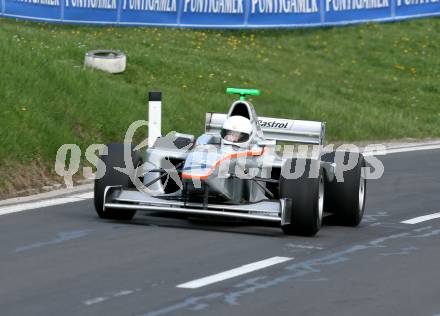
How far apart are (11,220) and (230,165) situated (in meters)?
2.33

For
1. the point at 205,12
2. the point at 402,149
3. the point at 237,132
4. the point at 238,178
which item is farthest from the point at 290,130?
the point at 205,12

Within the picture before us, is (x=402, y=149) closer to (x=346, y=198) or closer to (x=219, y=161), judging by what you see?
(x=346, y=198)

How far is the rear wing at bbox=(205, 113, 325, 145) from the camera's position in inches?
567

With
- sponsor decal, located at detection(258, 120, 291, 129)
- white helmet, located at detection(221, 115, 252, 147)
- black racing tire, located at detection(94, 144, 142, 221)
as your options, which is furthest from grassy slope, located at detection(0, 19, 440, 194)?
white helmet, located at detection(221, 115, 252, 147)

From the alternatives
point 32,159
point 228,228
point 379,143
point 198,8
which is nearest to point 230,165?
point 228,228

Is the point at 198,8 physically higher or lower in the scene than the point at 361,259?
higher

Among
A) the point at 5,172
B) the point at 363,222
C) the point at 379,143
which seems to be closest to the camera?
the point at 363,222

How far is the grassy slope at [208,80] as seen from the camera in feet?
59.1

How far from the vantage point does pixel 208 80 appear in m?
25.1

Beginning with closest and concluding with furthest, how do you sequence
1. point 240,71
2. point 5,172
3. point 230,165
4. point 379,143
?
1. point 230,165
2. point 5,172
3. point 379,143
4. point 240,71

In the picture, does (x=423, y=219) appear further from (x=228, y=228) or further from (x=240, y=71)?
(x=240, y=71)

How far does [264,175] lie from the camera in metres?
13.3

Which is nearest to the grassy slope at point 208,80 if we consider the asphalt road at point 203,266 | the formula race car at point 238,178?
the formula race car at point 238,178

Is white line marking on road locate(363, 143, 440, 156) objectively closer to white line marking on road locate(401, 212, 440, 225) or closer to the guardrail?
white line marking on road locate(401, 212, 440, 225)
